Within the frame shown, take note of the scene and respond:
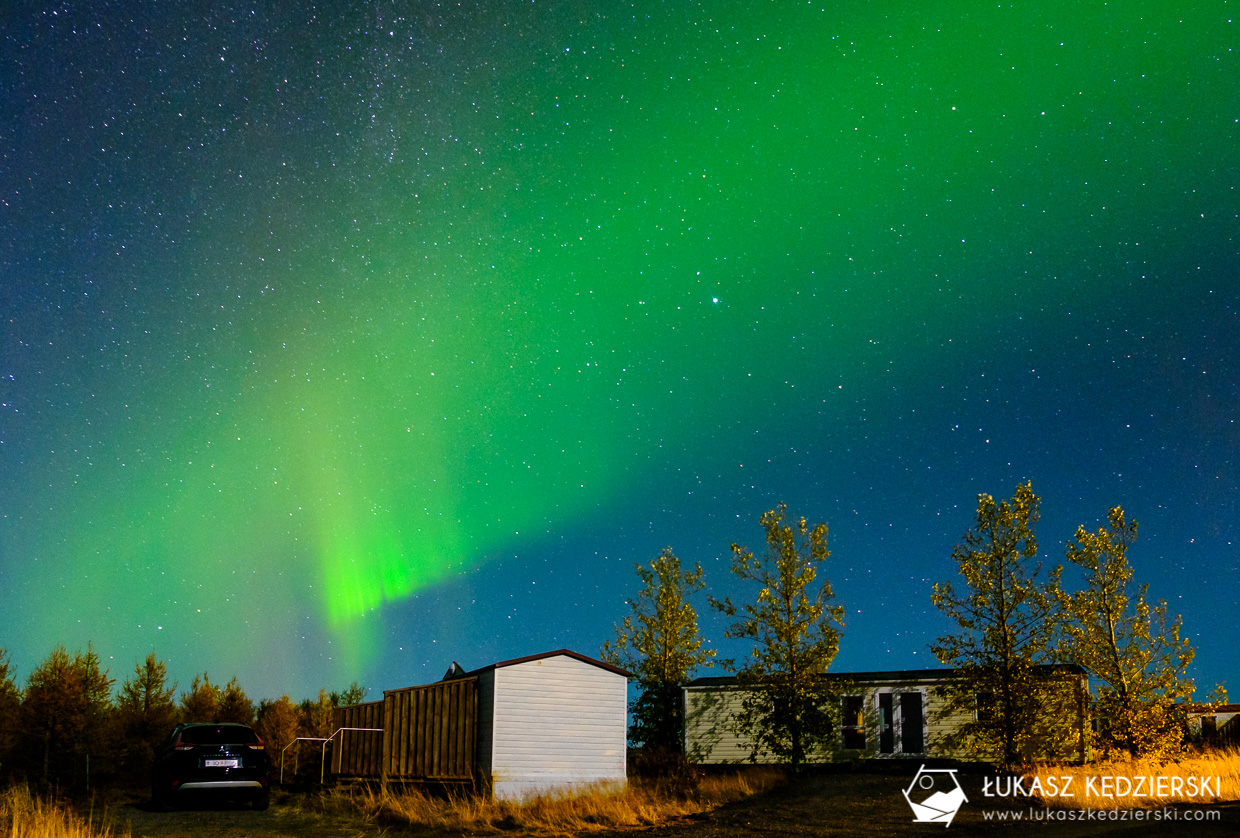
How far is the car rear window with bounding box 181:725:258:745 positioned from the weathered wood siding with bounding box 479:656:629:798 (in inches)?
254

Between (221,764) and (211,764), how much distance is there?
174 millimetres

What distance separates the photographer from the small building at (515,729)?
2228 cm

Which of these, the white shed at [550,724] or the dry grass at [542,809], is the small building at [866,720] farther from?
the dry grass at [542,809]

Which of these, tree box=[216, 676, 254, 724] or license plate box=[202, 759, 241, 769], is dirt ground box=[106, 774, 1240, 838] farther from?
tree box=[216, 676, 254, 724]

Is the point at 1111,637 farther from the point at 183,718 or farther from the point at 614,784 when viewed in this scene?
the point at 183,718

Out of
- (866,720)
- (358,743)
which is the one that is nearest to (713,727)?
(866,720)

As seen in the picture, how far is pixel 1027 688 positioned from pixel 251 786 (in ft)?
57.2

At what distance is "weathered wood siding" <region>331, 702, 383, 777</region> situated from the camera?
26.3 metres

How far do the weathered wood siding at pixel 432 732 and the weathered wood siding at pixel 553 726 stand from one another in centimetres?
69

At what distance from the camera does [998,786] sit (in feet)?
67.3

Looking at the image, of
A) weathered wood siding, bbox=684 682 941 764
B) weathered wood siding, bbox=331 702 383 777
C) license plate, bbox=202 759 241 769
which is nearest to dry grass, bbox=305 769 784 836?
weathered wood siding, bbox=331 702 383 777

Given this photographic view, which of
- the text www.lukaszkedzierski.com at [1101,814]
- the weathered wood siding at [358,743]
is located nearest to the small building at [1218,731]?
the text www.lukaszkedzierski.com at [1101,814]

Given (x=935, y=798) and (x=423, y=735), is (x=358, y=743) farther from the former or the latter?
(x=935, y=798)

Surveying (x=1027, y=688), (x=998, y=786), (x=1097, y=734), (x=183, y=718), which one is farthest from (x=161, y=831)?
(x=183, y=718)
